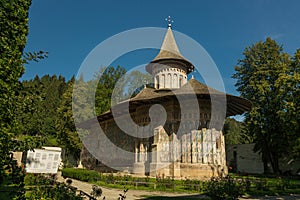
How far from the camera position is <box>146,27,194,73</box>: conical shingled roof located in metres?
26.3

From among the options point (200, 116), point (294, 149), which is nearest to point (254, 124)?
point (294, 149)

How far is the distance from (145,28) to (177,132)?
788 cm

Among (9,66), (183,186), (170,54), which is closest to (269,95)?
(170,54)

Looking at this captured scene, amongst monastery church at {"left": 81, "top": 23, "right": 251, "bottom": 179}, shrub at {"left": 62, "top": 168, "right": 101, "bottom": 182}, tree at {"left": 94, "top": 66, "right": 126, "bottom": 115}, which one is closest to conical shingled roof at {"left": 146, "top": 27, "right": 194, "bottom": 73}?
monastery church at {"left": 81, "top": 23, "right": 251, "bottom": 179}

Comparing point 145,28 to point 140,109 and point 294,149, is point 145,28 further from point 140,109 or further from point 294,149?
Answer: point 294,149

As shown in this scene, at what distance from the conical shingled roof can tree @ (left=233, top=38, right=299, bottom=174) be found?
683 cm

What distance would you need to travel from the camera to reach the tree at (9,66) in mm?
3982

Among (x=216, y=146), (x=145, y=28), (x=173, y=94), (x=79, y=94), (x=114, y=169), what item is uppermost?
(x=145, y=28)

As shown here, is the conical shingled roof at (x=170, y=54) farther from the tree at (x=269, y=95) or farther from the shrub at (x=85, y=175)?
the shrub at (x=85, y=175)

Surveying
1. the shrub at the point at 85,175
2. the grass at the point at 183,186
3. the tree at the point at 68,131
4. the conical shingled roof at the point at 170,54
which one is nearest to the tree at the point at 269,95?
the conical shingled roof at the point at 170,54

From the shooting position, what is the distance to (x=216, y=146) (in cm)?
1817

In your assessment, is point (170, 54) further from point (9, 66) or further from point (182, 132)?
point (9, 66)

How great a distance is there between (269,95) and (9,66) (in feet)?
82.6

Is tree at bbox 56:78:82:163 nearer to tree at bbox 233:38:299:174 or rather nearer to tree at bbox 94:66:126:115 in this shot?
tree at bbox 94:66:126:115
